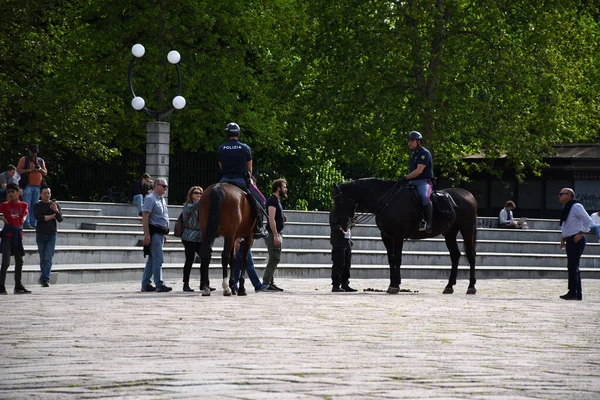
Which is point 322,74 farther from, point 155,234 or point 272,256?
point 155,234

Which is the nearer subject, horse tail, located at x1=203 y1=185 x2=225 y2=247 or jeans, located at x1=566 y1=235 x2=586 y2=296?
horse tail, located at x1=203 y1=185 x2=225 y2=247

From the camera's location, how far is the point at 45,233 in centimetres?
1931

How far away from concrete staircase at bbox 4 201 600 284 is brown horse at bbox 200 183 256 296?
Result: 14.1 feet

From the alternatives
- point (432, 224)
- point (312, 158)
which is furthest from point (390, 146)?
point (432, 224)

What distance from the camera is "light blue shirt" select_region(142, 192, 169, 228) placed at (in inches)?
725

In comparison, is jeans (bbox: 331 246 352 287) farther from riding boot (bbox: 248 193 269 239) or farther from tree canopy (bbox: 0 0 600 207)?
tree canopy (bbox: 0 0 600 207)

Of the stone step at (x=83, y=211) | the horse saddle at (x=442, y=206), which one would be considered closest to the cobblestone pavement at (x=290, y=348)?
the horse saddle at (x=442, y=206)

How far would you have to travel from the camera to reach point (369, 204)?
62.8 ft

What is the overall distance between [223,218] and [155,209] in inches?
81.5

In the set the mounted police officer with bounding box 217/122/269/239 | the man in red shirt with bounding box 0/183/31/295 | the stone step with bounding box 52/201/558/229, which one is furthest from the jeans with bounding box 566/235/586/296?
the stone step with bounding box 52/201/558/229

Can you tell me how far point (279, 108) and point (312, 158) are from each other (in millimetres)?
3854

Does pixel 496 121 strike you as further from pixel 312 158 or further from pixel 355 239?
pixel 355 239

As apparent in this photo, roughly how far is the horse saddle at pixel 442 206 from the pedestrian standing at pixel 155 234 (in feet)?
13.9

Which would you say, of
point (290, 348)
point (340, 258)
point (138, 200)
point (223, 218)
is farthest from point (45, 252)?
point (138, 200)
